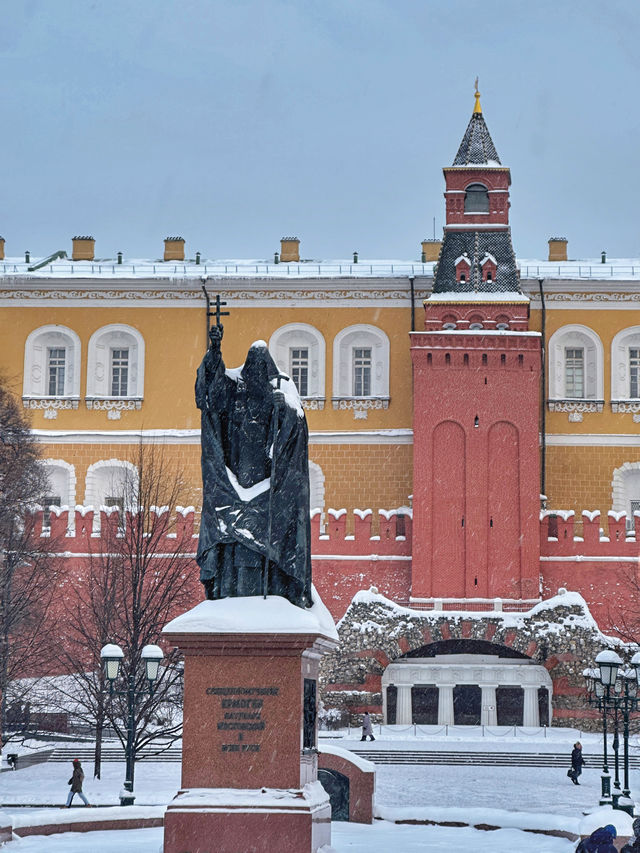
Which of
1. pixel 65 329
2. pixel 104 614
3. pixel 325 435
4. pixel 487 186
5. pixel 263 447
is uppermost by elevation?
pixel 487 186

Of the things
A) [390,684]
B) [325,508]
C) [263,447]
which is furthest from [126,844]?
[325,508]

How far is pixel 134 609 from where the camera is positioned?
3027 centimetres

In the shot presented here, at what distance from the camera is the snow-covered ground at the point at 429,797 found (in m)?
14.9

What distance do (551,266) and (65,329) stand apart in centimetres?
1549

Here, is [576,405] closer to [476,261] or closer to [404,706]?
[476,261]

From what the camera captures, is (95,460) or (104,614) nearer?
(104,614)

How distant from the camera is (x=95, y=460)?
46625 millimetres

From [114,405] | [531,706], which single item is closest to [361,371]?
[114,405]

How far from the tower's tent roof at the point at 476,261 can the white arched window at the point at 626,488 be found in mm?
6765

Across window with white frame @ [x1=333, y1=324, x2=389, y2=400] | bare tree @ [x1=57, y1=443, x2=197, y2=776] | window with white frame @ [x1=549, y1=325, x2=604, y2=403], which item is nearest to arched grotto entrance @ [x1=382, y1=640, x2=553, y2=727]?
bare tree @ [x1=57, y1=443, x2=197, y2=776]

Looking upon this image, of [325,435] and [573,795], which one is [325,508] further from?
[573,795]

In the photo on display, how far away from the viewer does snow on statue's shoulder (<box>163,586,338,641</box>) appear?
12180mm

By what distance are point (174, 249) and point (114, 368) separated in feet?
16.8

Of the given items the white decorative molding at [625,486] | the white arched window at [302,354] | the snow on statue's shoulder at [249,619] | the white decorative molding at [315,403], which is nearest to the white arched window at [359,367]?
the white decorative molding at [315,403]
